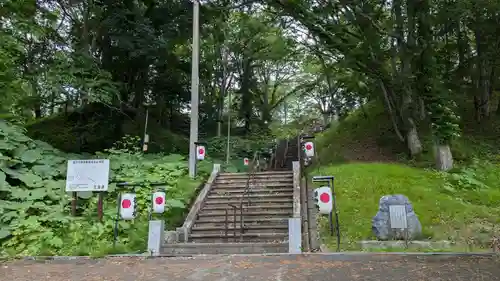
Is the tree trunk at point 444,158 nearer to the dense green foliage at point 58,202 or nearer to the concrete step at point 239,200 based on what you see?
the concrete step at point 239,200

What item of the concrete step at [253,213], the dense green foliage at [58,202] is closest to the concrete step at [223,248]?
the dense green foliage at [58,202]

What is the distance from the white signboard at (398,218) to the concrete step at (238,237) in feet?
7.67

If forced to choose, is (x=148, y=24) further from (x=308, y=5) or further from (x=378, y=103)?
(x=378, y=103)

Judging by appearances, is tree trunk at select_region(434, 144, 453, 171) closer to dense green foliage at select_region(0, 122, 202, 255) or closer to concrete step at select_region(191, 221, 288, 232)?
concrete step at select_region(191, 221, 288, 232)

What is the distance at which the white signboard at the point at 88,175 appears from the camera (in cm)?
826

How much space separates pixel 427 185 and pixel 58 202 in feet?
30.6

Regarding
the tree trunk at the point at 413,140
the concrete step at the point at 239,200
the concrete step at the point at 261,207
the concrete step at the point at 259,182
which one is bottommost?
the concrete step at the point at 261,207

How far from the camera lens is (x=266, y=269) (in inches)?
238

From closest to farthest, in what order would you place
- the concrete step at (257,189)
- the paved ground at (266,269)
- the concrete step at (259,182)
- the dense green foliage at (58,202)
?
the paved ground at (266,269) → the dense green foliage at (58,202) → the concrete step at (257,189) → the concrete step at (259,182)

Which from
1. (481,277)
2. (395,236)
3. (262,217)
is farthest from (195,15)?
(481,277)

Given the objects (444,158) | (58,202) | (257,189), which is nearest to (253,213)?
(257,189)

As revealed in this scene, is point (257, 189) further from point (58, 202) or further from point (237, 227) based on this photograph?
point (58, 202)

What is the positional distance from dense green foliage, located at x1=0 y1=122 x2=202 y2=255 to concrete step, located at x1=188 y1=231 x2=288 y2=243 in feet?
2.36

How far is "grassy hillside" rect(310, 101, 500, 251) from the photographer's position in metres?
8.29
